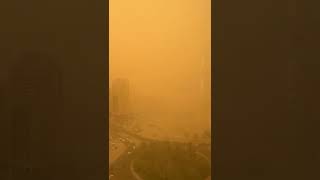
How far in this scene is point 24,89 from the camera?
122 cm

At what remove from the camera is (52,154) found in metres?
1.22

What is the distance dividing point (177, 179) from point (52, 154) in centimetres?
51

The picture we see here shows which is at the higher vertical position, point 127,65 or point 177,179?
point 127,65

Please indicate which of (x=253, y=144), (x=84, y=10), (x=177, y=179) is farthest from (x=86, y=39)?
(x=253, y=144)

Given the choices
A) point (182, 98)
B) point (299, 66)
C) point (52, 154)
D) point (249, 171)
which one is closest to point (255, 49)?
point (299, 66)

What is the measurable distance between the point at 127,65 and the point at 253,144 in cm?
61

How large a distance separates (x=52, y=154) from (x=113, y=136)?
249mm

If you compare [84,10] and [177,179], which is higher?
[84,10]

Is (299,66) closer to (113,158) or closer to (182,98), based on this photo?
(182,98)

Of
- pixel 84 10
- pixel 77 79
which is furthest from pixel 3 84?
pixel 84 10

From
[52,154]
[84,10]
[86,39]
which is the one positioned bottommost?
[52,154]

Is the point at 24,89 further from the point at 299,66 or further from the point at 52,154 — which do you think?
the point at 299,66

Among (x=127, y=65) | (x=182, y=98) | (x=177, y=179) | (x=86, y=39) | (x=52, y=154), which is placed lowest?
(x=177, y=179)

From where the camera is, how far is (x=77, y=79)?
1.23 meters
